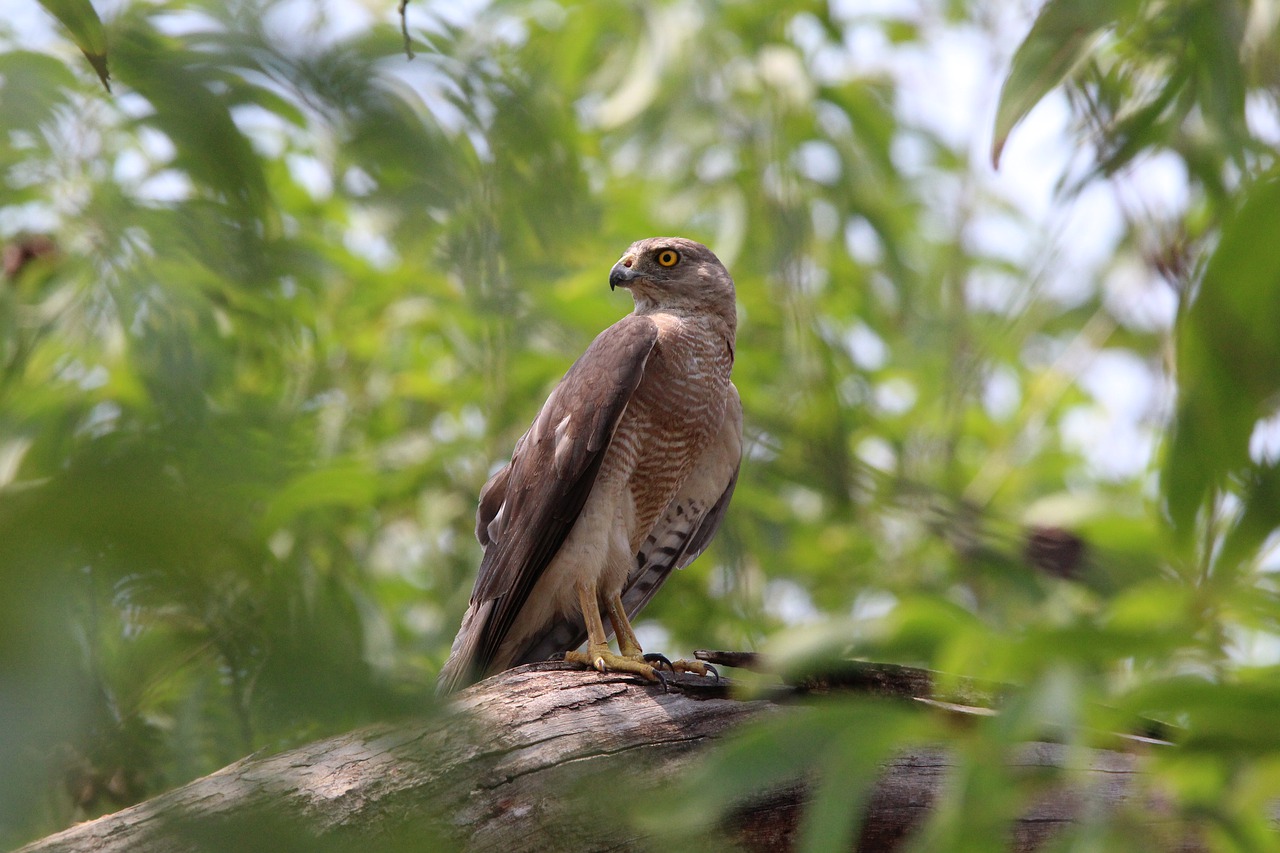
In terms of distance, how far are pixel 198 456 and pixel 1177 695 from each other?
1.11m

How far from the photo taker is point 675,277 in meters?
4.29

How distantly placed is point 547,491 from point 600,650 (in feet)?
1.79

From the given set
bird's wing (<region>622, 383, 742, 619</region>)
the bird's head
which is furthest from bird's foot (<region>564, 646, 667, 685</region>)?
the bird's head

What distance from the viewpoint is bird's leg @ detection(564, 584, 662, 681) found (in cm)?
323

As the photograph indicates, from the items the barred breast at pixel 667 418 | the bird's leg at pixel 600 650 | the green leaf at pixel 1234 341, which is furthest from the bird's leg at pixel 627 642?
the green leaf at pixel 1234 341

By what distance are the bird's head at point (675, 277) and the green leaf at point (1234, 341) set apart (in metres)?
3.33

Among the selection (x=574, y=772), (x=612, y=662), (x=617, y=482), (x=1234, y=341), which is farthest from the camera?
(x=617, y=482)

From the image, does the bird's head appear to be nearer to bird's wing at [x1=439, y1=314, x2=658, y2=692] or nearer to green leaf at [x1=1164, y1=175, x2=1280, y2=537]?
bird's wing at [x1=439, y1=314, x2=658, y2=692]

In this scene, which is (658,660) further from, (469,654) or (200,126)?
(200,126)

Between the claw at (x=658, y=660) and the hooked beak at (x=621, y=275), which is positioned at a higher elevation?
the hooked beak at (x=621, y=275)

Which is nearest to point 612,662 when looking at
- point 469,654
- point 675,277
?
point 469,654

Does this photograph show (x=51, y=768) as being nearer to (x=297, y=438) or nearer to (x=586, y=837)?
(x=297, y=438)

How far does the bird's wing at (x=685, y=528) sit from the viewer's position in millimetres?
4105

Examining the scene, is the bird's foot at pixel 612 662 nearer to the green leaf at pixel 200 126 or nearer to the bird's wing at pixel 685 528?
the bird's wing at pixel 685 528
